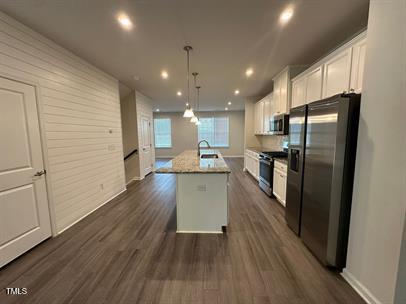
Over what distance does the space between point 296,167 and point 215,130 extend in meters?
7.93

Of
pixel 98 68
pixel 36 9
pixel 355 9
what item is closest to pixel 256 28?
pixel 355 9

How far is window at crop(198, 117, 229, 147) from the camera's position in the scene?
10.1 meters

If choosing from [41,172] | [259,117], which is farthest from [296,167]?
[259,117]

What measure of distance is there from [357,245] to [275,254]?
2.75 feet

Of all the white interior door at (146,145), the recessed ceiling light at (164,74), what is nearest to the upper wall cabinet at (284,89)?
the recessed ceiling light at (164,74)

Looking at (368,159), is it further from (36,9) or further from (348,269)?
(36,9)

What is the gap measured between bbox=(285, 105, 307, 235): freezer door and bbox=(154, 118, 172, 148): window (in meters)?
8.63

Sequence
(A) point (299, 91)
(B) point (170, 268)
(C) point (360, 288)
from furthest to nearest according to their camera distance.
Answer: (A) point (299, 91)
(B) point (170, 268)
(C) point (360, 288)

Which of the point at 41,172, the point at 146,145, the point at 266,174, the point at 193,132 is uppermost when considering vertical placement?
the point at 193,132

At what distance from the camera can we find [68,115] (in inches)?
112

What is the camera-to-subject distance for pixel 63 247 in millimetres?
2289

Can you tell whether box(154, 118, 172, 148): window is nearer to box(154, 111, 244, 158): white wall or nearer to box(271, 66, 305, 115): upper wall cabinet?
box(154, 111, 244, 158): white wall

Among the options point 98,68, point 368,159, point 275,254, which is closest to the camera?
point 368,159

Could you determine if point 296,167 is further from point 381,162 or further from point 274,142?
point 274,142
